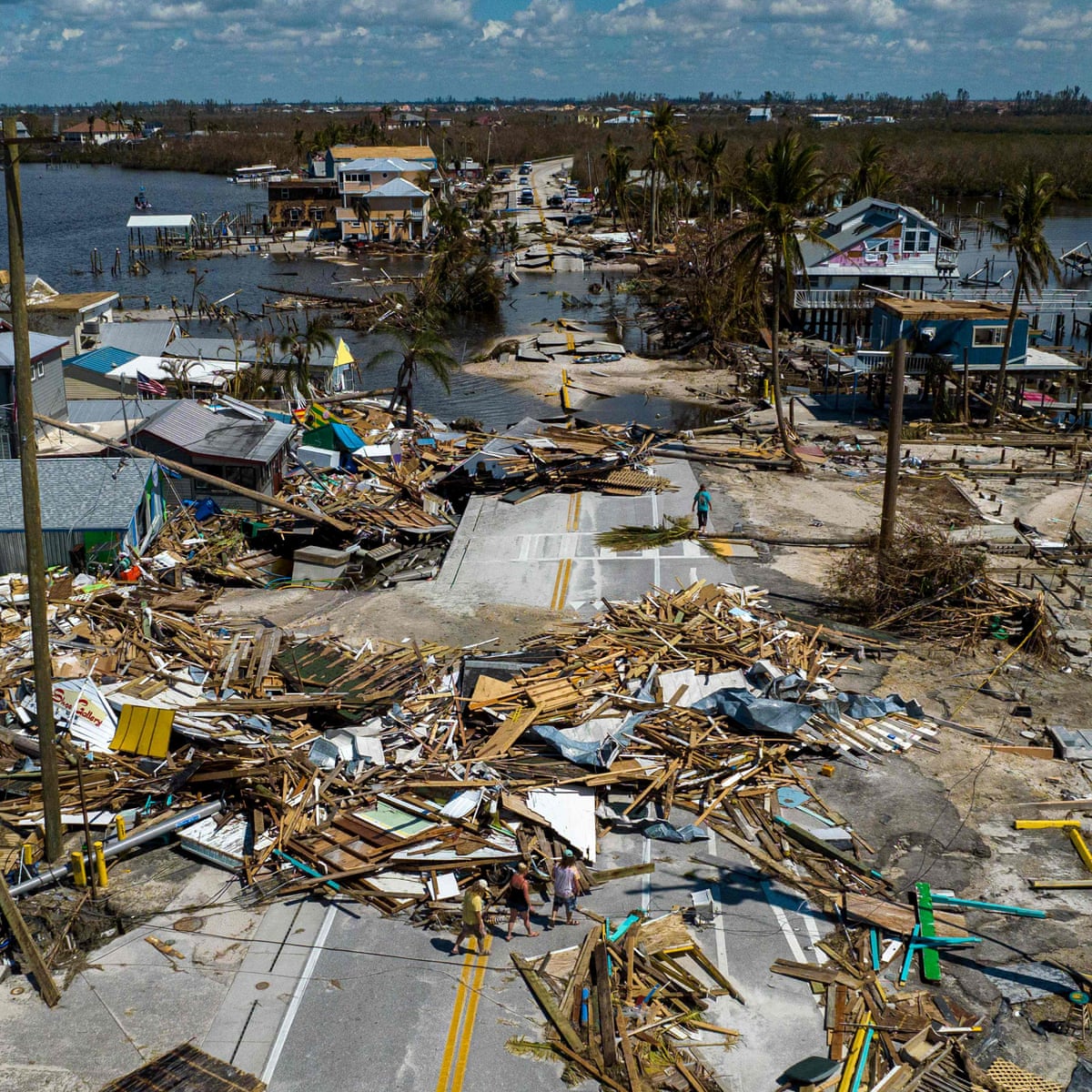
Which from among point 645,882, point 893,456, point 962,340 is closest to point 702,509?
point 893,456

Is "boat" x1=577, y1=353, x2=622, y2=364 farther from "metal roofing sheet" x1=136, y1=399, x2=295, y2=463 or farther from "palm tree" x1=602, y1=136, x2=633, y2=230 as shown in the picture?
"palm tree" x1=602, y1=136, x2=633, y2=230

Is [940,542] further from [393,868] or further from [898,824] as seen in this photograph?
[393,868]

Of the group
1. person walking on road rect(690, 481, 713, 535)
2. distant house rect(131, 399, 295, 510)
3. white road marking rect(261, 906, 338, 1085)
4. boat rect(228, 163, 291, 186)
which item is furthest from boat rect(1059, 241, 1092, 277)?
boat rect(228, 163, 291, 186)

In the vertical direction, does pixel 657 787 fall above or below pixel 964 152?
below

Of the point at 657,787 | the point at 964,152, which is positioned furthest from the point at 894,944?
the point at 964,152

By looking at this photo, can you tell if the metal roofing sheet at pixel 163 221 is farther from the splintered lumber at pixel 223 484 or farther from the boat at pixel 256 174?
the splintered lumber at pixel 223 484

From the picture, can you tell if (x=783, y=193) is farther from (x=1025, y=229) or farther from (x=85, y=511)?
(x=85, y=511)
